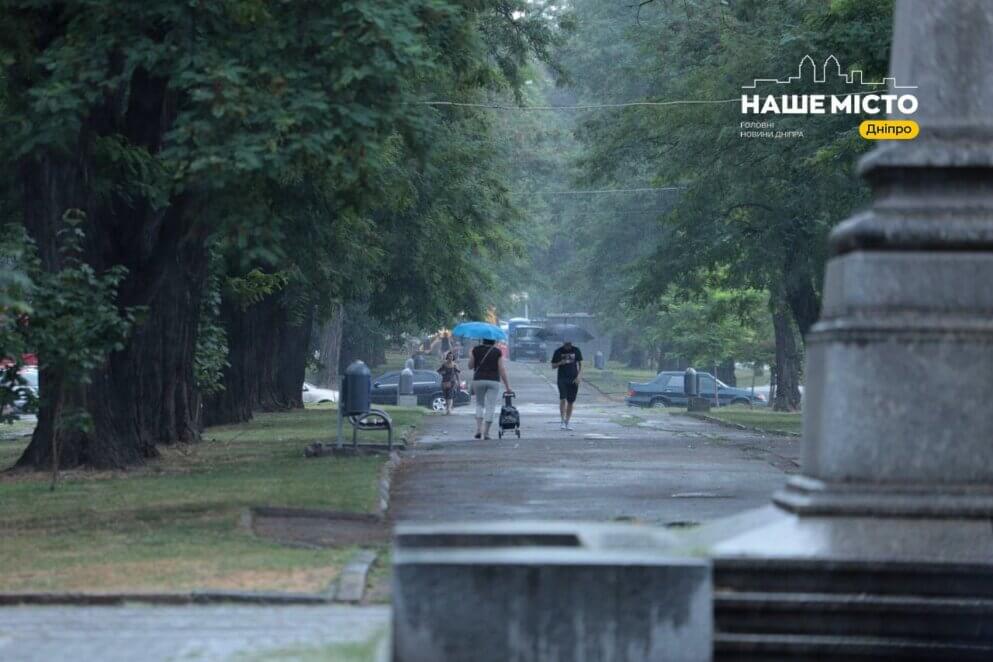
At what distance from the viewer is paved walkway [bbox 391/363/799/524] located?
1579cm

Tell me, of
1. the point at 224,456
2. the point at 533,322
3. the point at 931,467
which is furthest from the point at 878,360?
the point at 533,322

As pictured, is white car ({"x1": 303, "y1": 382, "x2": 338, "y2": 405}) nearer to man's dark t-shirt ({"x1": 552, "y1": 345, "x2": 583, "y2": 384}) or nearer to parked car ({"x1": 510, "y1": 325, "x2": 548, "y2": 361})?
man's dark t-shirt ({"x1": 552, "y1": 345, "x2": 583, "y2": 384})

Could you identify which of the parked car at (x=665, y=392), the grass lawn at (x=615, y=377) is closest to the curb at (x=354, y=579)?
the parked car at (x=665, y=392)

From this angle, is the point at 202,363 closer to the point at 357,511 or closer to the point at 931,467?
the point at 357,511

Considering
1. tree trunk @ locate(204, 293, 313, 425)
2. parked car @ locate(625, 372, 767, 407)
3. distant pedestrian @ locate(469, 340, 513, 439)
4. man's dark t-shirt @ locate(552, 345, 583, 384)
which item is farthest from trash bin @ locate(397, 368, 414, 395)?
distant pedestrian @ locate(469, 340, 513, 439)

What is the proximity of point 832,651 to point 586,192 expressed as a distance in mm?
75130

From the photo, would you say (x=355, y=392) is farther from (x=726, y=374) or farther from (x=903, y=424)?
(x=726, y=374)

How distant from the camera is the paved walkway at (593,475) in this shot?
15.8 m

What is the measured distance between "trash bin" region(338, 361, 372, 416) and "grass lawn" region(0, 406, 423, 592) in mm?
656

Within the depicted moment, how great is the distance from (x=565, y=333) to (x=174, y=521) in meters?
89.2

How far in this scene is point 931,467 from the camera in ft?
27.5

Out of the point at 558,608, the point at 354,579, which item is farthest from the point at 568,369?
the point at 558,608

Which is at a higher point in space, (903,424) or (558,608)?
(903,424)

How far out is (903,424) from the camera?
27.5 ft
